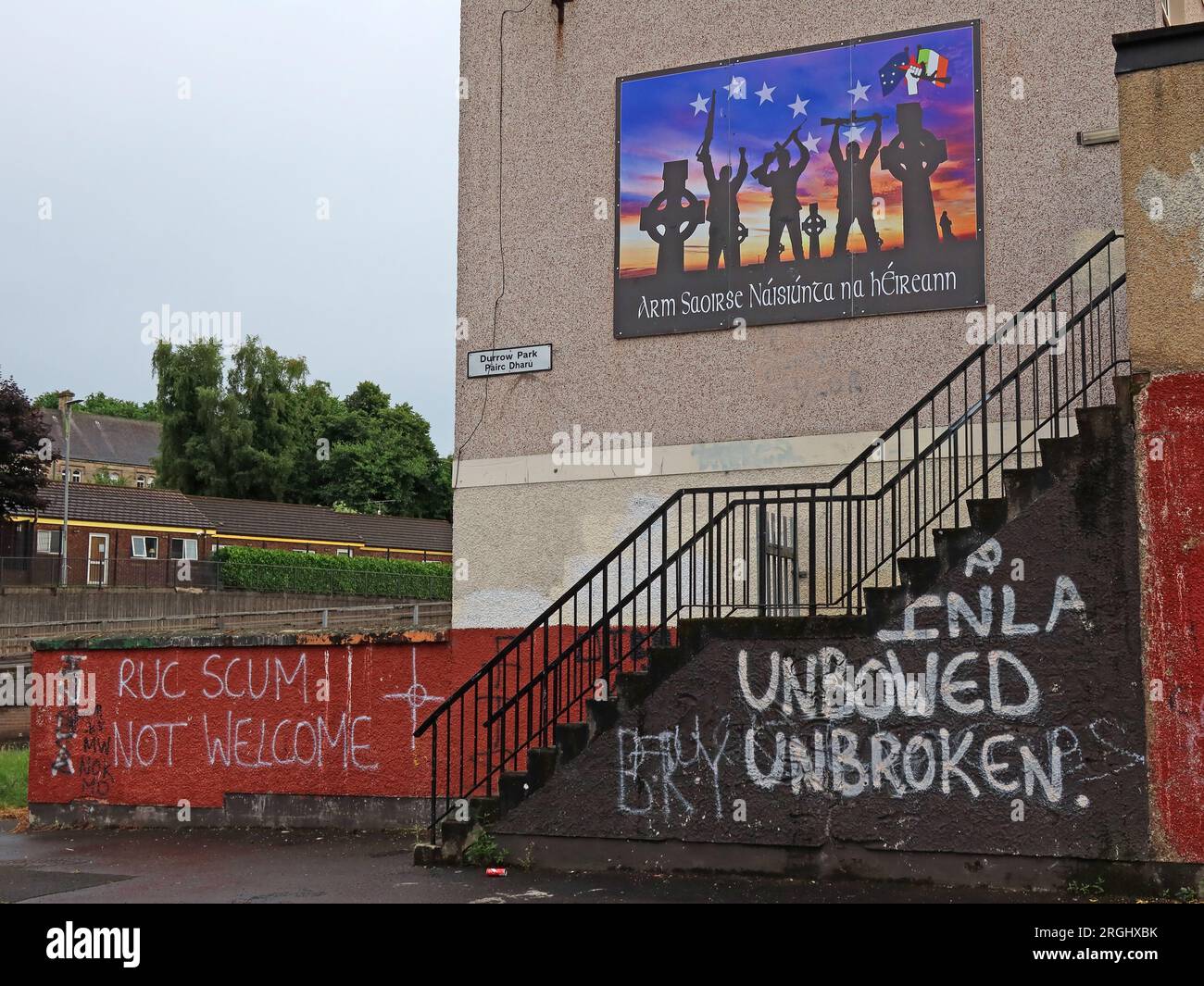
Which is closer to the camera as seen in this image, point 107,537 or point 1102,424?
point 1102,424

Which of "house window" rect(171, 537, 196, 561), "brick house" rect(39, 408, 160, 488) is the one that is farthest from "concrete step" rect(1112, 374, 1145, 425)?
"brick house" rect(39, 408, 160, 488)

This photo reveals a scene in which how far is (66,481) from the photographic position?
152 feet

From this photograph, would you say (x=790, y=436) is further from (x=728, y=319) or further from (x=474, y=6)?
(x=474, y=6)

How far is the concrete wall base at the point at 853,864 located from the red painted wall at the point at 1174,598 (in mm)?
261

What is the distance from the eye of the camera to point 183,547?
52.6m

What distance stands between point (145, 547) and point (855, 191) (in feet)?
146

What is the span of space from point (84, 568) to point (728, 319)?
38210mm

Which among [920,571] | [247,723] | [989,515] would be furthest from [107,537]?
[989,515]

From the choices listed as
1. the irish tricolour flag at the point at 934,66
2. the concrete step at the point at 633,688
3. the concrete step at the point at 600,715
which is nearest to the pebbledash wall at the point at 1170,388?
the irish tricolour flag at the point at 934,66

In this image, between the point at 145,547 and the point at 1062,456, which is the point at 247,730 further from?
the point at 145,547

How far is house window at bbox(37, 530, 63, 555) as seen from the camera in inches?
1887

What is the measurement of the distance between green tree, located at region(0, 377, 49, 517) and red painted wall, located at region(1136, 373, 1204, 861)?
39.9 metres
